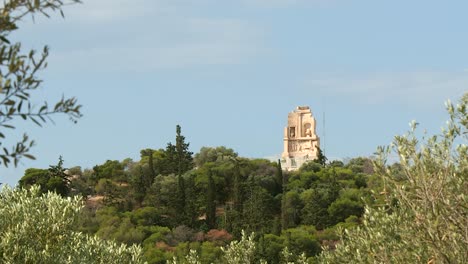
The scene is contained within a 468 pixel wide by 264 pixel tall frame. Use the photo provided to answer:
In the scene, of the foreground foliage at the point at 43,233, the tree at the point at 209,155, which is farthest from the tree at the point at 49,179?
the foreground foliage at the point at 43,233

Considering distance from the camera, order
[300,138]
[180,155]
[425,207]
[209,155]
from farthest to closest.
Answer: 1. [300,138]
2. [209,155]
3. [180,155]
4. [425,207]

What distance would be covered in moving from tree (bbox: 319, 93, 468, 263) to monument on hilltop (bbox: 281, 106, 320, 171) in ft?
295

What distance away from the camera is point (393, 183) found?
1520 centimetres

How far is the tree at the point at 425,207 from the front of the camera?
1380 cm

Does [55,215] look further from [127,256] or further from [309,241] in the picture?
[309,241]

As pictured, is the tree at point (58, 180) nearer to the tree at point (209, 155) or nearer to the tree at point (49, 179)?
the tree at point (49, 179)

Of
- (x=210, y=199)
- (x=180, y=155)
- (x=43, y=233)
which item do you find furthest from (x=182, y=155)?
(x=43, y=233)

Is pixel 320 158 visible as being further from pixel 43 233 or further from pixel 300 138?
pixel 43 233

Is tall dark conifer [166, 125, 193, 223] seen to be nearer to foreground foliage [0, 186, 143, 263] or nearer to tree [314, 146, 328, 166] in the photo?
tree [314, 146, 328, 166]

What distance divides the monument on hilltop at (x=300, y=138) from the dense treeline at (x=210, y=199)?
695cm

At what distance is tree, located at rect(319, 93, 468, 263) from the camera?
1380 centimetres

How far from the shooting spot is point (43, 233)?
20.8 meters

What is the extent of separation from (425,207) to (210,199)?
6699 cm

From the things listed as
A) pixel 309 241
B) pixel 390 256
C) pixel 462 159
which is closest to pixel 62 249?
pixel 390 256
